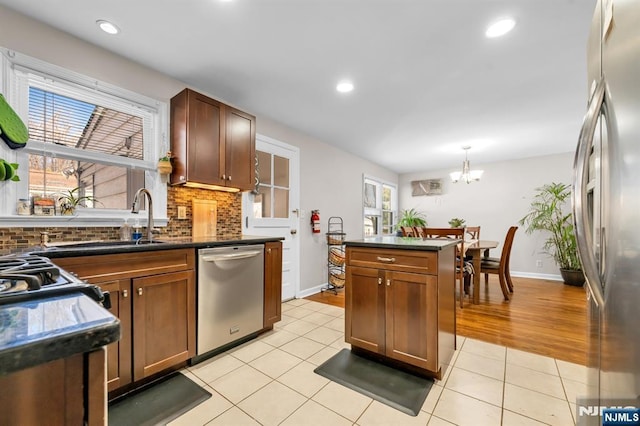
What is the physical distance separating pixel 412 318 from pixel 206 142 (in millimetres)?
2258

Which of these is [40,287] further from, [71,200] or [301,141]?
[301,141]

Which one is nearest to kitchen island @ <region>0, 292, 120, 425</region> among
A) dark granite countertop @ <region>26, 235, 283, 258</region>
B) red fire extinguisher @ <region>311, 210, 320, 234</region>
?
dark granite countertop @ <region>26, 235, 283, 258</region>

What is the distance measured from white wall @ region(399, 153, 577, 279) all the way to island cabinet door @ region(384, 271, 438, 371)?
4953mm

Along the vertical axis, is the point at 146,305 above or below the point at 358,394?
above

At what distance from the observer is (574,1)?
1662 mm

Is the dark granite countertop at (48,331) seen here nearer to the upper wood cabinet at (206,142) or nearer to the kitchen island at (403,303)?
the kitchen island at (403,303)

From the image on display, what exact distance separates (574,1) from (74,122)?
3.50m

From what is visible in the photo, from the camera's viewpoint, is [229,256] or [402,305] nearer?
[402,305]

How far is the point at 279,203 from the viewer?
3719mm

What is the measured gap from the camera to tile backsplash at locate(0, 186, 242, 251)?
1.73m

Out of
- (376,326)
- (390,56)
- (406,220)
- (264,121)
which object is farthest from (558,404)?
(406,220)

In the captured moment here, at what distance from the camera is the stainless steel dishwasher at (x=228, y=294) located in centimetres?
204

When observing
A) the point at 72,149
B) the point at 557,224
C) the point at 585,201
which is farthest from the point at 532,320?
the point at 72,149

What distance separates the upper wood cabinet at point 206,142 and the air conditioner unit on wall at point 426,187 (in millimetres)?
5189
